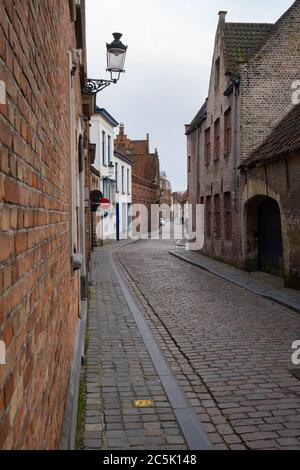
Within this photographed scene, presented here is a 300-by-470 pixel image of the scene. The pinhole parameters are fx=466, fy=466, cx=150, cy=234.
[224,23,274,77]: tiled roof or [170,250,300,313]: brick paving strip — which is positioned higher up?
[224,23,274,77]: tiled roof

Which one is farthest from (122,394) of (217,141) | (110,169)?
(110,169)

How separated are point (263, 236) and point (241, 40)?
888cm

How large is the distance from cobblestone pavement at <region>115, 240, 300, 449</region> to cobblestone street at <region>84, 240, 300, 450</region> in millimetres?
11

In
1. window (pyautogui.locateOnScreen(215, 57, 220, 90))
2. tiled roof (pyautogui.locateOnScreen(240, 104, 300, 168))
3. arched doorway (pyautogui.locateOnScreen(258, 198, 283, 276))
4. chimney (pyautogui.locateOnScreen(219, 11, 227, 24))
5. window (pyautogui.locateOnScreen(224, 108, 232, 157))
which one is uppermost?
chimney (pyautogui.locateOnScreen(219, 11, 227, 24))

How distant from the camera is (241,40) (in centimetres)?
1962

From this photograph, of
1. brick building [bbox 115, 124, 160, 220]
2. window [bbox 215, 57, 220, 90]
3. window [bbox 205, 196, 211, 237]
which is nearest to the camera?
window [bbox 215, 57, 220, 90]

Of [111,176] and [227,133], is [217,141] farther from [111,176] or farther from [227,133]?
[111,176]

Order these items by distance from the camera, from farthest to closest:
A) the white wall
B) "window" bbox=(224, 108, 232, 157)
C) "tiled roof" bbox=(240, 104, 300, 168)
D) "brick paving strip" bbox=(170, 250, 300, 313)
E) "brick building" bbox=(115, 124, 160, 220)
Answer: "brick building" bbox=(115, 124, 160, 220), the white wall, "window" bbox=(224, 108, 232, 157), "tiled roof" bbox=(240, 104, 300, 168), "brick paving strip" bbox=(170, 250, 300, 313)

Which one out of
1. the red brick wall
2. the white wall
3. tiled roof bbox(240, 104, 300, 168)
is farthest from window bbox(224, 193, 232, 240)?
the white wall

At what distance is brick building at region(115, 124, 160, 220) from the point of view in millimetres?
55156

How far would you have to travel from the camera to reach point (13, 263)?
1635 millimetres

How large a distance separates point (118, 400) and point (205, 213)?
62.5 ft

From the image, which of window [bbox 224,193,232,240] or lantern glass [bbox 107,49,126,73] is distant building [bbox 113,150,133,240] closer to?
window [bbox 224,193,232,240]

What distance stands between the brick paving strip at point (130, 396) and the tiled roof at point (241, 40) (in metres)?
13.6
